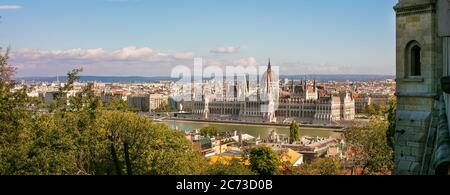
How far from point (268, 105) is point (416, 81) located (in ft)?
126

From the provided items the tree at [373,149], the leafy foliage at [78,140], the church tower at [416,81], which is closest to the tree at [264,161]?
the tree at [373,149]

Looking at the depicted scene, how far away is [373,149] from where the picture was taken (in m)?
8.84

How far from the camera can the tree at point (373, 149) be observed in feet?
28.2

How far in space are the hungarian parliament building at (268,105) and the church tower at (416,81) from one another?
35.8m

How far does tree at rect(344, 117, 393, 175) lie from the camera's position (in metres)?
8.59

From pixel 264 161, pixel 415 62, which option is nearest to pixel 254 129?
pixel 264 161

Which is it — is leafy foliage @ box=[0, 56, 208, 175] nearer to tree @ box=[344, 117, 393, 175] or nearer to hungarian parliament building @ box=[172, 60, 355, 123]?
tree @ box=[344, 117, 393, 175]

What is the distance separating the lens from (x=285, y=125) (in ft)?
129

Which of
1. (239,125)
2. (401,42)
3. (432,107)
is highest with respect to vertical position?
(401,42)

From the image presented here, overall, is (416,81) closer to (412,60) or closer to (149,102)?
(412,60)

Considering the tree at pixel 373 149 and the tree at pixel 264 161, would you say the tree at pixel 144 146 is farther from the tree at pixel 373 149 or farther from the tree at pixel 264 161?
the tree at pixel 264 161
